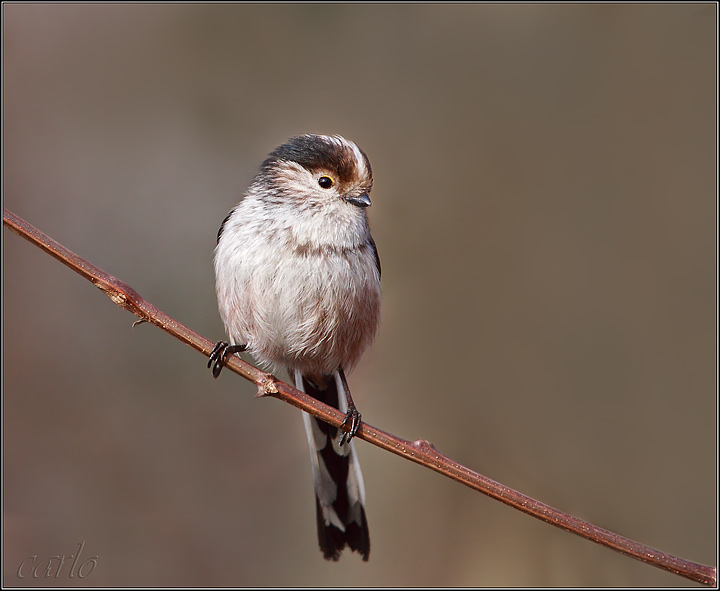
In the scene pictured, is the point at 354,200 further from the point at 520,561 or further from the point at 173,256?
the point at 520,561

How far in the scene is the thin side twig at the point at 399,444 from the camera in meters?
1.81

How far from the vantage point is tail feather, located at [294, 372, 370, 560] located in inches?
125

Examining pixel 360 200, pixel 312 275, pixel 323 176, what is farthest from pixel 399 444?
pixel 323 176

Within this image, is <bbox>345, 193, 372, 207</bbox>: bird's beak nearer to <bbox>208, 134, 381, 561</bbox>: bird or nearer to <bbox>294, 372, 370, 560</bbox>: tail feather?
<bbox>208, 134, 381, 561</bbox>: bird

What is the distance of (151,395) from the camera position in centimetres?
418

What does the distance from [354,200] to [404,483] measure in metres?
2.37

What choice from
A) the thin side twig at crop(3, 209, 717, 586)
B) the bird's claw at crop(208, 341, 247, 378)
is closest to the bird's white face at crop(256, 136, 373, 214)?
the bird's claw at crop(208, 341, 247, 378)

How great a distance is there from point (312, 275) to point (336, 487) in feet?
3.91

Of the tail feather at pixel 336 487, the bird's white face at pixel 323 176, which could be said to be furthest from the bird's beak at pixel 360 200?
the tail feather at pixel 336 487

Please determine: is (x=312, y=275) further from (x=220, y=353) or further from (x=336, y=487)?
(x=336, y=487)

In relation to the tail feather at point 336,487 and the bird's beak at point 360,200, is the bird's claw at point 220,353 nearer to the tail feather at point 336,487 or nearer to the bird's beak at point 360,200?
the tail feather at point 336,487

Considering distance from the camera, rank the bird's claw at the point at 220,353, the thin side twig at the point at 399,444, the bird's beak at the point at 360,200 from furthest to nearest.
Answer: the bird's beak at the point at 360,200
the bird's claw at the point at 220,353
the thin side twig at the point at 399,444

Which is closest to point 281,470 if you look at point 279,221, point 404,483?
point 404,483

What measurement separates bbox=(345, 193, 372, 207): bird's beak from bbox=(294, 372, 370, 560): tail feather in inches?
40.7
